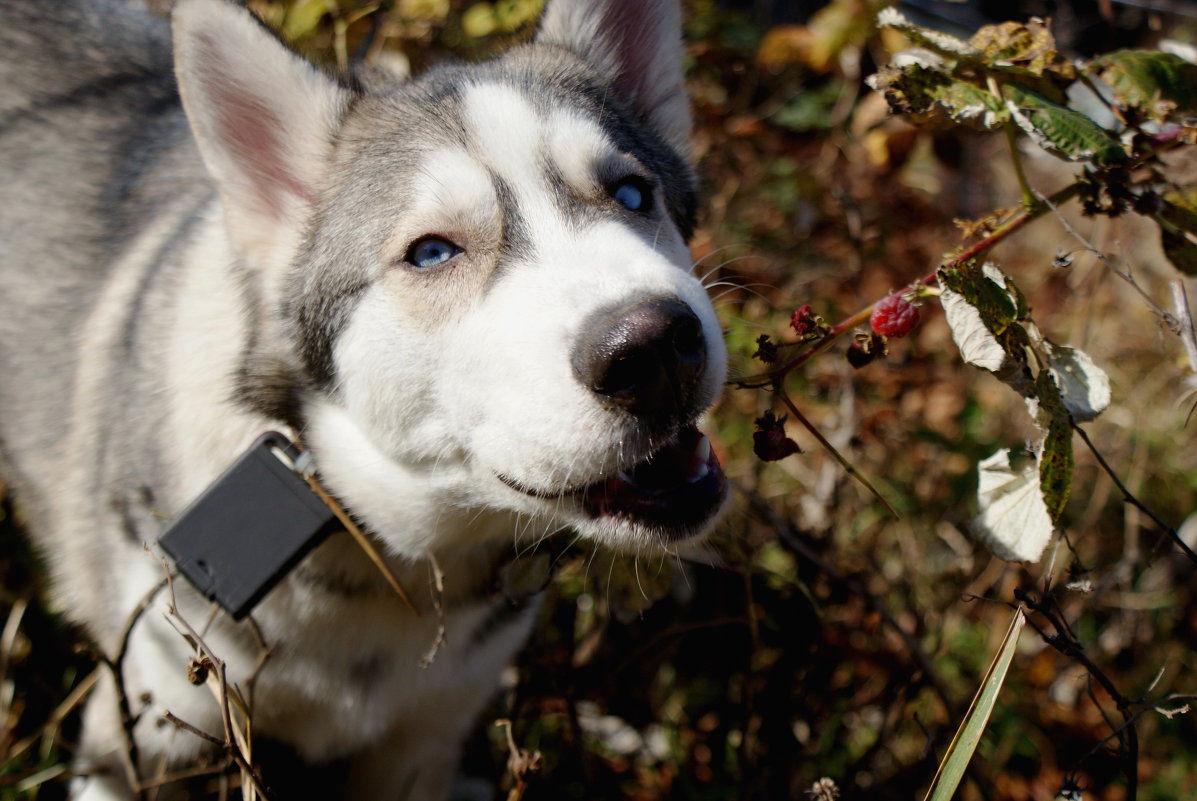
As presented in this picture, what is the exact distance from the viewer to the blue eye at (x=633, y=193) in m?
2.11

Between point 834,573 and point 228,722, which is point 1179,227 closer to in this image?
point 834,573

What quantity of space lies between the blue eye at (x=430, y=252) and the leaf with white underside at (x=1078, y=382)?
4.03ft

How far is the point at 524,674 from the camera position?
2.70 meters

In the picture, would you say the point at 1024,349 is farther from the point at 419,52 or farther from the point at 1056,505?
the point at 419,52

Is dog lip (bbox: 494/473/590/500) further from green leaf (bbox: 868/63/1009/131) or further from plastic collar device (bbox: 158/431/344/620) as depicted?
green leaf (bbox: 868/63/1009/131)

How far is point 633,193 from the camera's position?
84.6 inches

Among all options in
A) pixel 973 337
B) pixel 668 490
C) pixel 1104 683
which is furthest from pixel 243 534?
pixel 1104 683

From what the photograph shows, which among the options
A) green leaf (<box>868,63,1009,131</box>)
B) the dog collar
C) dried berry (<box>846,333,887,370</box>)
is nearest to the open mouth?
dried berry (<box>846,333,887,370</box>)

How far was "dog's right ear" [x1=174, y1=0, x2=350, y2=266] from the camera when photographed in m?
1.99

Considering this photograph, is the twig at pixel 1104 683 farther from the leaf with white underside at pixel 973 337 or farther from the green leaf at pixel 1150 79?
the green leaf at pixel 1150 79

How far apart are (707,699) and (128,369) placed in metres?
1.99

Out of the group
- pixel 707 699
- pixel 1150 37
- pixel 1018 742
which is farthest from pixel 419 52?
pixel 1150 37

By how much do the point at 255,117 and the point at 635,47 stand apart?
104cm

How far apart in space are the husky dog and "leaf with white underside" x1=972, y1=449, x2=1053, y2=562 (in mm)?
536
